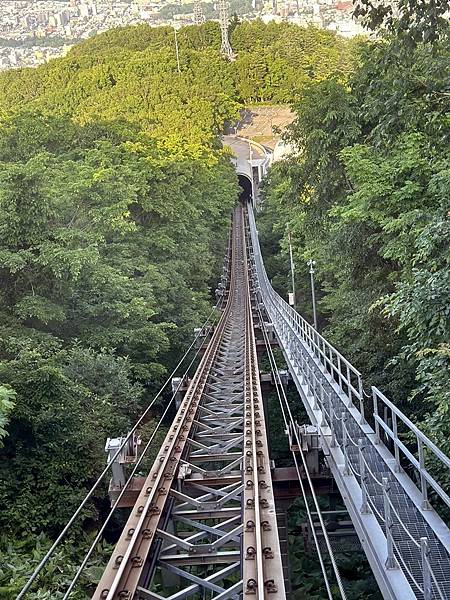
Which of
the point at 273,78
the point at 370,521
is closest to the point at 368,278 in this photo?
the point at 370,521

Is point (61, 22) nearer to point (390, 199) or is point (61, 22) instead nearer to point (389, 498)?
point (390, 199)

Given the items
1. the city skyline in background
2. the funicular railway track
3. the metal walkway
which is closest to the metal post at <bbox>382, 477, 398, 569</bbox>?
the metal walkway

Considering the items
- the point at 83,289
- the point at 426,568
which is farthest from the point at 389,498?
the point at 83,289

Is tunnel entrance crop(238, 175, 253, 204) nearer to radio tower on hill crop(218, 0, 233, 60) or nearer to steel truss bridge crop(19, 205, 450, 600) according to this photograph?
radio tower on hill crop(218, 0, 233, 60)

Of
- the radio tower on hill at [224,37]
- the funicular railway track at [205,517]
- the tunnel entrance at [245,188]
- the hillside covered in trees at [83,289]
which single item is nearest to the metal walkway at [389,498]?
the funicular railway track at [205,517]

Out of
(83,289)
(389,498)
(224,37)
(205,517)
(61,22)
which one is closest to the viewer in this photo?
(389,498)

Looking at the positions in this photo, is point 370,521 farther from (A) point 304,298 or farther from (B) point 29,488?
(A) point 304,298

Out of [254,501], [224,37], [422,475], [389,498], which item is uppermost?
[224,37]
